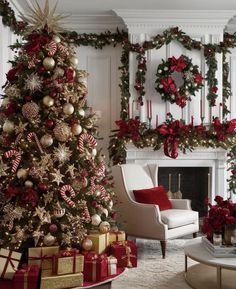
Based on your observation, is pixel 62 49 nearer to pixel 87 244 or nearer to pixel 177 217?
pixel 87 244

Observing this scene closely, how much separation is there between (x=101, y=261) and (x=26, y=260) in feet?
2.05

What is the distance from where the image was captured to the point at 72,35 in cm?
629

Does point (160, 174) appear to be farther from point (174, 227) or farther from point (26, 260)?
point (26, 260)

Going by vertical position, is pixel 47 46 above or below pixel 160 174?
above

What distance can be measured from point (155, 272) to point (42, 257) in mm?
1203

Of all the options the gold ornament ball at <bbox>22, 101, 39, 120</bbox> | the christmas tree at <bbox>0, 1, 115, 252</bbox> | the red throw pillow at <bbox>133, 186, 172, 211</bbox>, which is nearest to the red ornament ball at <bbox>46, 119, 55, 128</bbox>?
the christmas tree at <bbox>0, 1, 115, 252</bbox>

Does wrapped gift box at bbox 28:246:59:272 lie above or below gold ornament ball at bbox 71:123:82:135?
below

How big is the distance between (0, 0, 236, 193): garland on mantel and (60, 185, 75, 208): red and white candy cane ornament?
106 inches

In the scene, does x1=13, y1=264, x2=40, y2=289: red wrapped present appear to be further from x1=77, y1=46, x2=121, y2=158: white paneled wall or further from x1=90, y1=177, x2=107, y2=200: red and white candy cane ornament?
x1=77, y1=46, x2=121, y2=158: white paneled wall

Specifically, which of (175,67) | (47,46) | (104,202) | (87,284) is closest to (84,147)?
(104,202)

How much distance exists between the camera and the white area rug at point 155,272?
136 inches

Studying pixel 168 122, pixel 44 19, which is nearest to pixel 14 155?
pixel 44 19

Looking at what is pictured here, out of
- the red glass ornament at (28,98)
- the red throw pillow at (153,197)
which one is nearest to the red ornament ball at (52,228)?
the red glass ornament at (28,98)

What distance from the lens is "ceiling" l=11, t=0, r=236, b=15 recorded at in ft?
18.6
